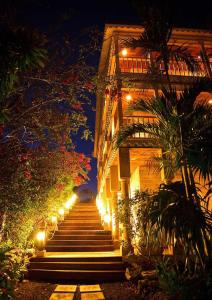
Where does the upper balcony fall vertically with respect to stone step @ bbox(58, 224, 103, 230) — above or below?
above

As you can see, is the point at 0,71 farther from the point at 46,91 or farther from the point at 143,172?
the point at 143,172

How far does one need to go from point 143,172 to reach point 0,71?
9.72 m

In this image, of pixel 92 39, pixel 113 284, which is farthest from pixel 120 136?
pixel 113 284

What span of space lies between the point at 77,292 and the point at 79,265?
4.87 feet

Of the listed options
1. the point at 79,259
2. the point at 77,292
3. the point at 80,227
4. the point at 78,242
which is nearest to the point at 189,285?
the point at 77,292

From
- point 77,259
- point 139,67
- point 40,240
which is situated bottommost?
point 77,259

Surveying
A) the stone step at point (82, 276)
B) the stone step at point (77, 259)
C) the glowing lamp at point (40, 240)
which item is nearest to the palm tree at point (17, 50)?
the stone step at point (82, 276)

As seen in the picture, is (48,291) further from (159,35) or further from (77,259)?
(159,35)

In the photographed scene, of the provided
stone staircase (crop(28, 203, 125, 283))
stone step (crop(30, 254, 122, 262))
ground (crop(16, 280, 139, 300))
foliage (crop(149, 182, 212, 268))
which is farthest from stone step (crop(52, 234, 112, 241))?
foliage (crop(149, 182, 212, 268))

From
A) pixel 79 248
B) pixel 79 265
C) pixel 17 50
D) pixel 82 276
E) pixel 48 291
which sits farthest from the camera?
pixel 79 248

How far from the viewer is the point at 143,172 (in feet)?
39.8

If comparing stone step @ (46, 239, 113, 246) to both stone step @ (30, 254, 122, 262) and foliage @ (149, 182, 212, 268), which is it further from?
foliage @ (149, 182, 212, 268)

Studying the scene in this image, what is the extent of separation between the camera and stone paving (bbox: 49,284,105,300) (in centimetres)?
630

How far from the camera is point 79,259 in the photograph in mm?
8680
